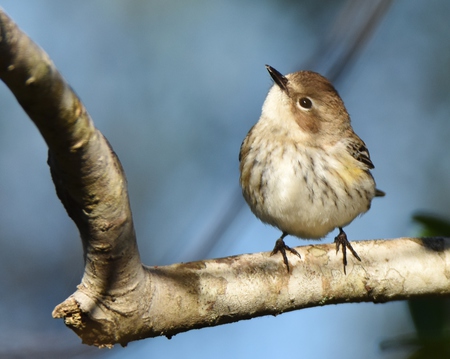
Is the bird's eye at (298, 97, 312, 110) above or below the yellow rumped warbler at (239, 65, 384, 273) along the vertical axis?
above

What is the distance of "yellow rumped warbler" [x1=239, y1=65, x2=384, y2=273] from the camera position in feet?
16.6

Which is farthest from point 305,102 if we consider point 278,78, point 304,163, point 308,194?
point 308,194

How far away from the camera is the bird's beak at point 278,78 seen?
5.59m

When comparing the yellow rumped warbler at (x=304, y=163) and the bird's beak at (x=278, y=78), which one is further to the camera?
the bird's beak at (x=278, y=78)

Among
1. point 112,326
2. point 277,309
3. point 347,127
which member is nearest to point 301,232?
point 347,127

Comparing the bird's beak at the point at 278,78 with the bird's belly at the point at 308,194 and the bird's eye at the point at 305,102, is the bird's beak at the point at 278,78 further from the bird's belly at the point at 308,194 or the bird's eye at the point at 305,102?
the bird's belly at the point at 308,194

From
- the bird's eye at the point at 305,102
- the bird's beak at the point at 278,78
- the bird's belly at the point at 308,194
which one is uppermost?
the bird's beak at the point at 278,78

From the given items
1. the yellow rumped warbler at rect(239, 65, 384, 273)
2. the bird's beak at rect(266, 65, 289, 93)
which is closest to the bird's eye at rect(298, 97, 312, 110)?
the yellow rumped warbler at rect(239, 65, 384, 273)

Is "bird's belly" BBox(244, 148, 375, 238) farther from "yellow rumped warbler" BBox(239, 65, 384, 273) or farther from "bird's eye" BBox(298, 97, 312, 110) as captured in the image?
"bird's eye" BBox(298, 97, 312, 110)

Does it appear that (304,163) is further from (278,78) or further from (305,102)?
(278,78)

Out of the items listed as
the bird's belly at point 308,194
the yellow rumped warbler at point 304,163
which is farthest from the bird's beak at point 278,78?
the bird's belly at point 308,194

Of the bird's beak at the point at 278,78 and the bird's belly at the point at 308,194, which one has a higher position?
the bird's beak at the point at 278,78

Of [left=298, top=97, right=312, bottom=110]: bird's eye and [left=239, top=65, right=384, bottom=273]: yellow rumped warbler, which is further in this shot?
[left=298, top=97, right=312, bottom=110]: bird's eye

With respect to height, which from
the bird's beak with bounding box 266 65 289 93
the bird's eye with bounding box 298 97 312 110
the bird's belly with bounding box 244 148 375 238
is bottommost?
the bird's belly with bounding box 244 148 375 238
